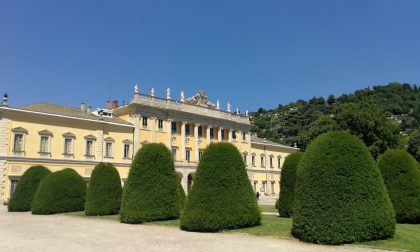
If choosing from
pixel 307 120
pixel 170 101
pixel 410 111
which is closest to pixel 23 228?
pixel 170 101

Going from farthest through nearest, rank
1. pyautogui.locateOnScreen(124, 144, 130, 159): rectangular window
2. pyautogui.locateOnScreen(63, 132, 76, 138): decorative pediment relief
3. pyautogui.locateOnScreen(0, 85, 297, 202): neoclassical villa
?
pyautogui.locateOnScreen(124, 144, 130, 159): rectangular window → pyautogui.locateOnScreen(63, 132, 76, 138): decorative pediment relief → pyautogui.locateOnScreen(0, 85, 297, 202): neoclassical villa

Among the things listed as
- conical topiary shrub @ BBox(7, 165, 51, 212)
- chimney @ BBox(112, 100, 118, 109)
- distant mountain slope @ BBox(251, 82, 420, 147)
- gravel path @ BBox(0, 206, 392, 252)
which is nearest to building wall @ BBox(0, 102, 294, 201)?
→ chimney @ BBox(112, 100, 118, 109)

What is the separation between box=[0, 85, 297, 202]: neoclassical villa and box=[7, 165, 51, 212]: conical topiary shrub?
945 centimetres

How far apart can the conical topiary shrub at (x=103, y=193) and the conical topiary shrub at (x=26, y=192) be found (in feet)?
20.5

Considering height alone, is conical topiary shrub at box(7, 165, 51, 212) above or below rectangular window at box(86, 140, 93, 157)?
below

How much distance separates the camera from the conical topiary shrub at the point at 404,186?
15578mm

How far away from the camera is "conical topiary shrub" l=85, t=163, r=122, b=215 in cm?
1988

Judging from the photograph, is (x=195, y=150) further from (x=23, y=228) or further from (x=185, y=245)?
(x=185, y=245)

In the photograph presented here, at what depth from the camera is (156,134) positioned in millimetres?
44812

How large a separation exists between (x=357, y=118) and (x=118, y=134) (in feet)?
87.4

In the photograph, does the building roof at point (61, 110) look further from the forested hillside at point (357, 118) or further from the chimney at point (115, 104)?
the forested hillside at point (357, 118)

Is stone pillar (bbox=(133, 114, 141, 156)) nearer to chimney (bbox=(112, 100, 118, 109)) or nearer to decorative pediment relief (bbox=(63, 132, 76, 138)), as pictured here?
decorative pediment relief (bbox=(63, 132, 76, 138))

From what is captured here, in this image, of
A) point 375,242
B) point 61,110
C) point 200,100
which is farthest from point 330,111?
point 375,242

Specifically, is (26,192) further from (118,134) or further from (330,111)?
(330,111)
